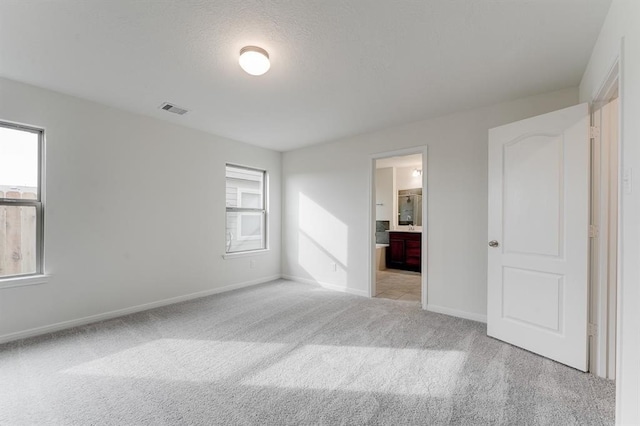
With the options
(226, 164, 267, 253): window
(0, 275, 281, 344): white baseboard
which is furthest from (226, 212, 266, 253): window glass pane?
(0, 275, 281, 344): white baseboard

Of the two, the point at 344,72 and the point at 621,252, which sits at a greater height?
the point at 344,72

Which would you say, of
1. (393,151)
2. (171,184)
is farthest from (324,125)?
(171,184)

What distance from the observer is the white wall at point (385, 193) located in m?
7.11

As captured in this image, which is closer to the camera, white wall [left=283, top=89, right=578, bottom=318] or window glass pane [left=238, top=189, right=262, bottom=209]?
white wall [left=283, top=89, right=578, bottom=318]

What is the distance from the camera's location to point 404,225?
705 cm

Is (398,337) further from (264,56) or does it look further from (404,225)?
(404,225)

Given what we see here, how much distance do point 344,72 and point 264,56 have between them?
0.74 m

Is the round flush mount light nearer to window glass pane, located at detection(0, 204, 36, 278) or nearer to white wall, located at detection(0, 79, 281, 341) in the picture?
white wall, located at detection(0, 79, 281, 341)

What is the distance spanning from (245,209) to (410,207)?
4.08 m

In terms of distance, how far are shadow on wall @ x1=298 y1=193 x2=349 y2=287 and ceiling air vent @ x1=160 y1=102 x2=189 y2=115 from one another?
7.78 feet

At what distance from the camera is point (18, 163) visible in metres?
2.79

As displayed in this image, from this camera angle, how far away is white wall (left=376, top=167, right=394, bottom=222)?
7.11m

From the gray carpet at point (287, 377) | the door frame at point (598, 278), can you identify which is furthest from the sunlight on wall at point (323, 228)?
the door frame at point (598, 278)

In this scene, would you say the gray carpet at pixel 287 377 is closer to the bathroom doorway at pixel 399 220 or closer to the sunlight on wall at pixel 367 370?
the sunlight on wall at pixel 367 370
